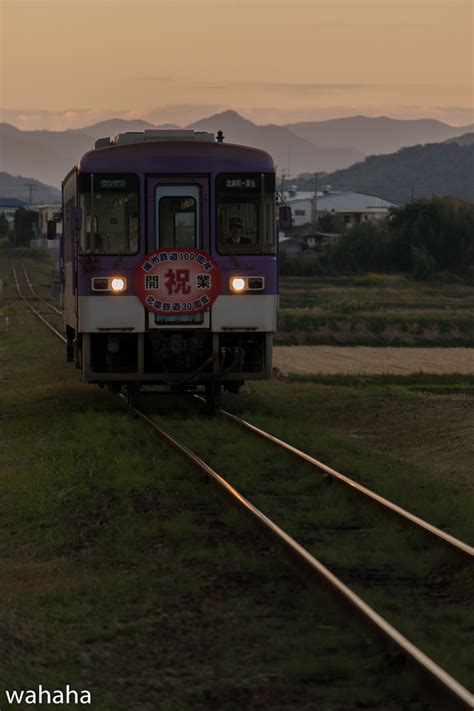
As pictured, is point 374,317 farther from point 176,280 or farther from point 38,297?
point 176,280

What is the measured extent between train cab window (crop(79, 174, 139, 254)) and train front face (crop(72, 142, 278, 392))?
1cm

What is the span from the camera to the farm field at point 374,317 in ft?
189

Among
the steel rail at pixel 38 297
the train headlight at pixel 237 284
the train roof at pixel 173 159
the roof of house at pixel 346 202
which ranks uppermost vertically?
the roof of house at pixel 346 202

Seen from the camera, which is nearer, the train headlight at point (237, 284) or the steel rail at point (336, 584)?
the steel rail at point (336, 584)

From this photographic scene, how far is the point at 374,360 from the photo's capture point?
43281 mm


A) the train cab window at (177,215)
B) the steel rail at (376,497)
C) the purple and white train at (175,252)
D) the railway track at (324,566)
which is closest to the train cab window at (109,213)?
the purple and white train at (175,252)

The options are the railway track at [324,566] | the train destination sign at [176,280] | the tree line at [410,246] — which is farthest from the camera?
the tree line at [410,246]

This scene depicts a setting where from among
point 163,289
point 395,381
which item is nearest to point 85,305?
point 163,289

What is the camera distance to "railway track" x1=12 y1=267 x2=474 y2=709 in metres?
6.17

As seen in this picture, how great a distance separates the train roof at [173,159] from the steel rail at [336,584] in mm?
4680

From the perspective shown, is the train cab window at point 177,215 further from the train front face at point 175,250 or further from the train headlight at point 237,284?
the train headlight at point 237,284

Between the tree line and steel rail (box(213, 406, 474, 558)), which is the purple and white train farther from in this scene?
the tree line

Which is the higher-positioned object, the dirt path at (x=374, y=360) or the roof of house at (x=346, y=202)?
the roof of house at (x=346, y=202)

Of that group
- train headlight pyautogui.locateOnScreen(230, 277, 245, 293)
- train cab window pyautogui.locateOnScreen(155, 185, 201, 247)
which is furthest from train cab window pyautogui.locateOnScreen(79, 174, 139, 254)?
train headlight pyautogui.locateOnScreen(230, 277, 245, 293)
